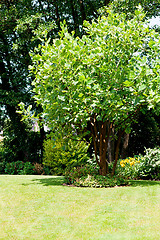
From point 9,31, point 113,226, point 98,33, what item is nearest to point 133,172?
point 98,33

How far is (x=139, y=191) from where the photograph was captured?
748cm

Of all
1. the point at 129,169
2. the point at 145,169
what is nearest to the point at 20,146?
the point at 129,169

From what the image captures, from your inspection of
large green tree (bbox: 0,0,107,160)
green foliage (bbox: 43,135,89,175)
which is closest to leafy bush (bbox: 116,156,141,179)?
green foliage (bbox: 43,135,89,175)

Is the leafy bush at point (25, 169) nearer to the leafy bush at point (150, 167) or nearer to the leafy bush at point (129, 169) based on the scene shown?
the leafy bush at point (129, 169)

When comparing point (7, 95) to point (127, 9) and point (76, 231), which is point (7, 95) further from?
point (76, 231)

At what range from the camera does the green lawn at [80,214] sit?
4.25m

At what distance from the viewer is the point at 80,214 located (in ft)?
17.2

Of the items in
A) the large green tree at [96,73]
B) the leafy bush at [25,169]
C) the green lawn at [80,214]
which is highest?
the large green tree at [96,73]

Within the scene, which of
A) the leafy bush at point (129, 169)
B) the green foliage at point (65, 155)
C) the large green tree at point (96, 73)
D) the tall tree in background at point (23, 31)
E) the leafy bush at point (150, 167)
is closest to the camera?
the large green tree at point (96, 73)

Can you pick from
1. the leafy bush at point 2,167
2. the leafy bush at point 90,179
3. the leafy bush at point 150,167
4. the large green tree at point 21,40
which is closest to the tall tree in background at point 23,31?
the large green tree at point 21,40

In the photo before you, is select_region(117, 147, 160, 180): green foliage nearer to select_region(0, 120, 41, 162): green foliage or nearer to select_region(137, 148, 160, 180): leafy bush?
select_region(137, 148, 160, 180): leafy bush

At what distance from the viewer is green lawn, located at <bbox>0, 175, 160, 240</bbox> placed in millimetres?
4250

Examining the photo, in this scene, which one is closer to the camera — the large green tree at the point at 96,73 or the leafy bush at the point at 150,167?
the large green tree at the point at 96,73

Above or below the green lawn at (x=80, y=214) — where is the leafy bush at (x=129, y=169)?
above
